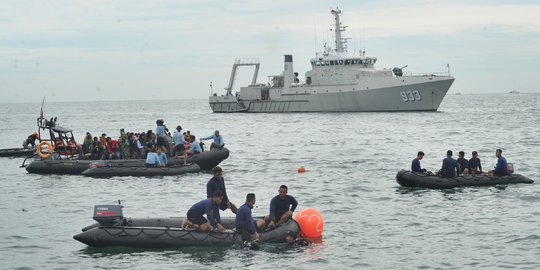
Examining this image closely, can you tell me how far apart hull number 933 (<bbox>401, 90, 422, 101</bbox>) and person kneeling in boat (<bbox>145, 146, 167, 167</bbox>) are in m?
55.6

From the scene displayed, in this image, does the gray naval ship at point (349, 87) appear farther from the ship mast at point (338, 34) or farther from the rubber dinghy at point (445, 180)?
the rubber dinghy at point (445, 180)

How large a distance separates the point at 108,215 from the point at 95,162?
582 inches

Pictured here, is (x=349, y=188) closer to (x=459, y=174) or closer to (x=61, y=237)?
(x=459, y=174)

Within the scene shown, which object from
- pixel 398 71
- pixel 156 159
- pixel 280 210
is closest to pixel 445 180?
pixel 280 210

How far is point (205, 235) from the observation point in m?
18.3

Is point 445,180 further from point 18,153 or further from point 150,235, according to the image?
point 18,153

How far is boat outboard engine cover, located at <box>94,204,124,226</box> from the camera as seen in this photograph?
61.2 feet

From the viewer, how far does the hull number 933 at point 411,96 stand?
8425cm

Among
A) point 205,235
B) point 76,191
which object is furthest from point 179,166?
point 205,235

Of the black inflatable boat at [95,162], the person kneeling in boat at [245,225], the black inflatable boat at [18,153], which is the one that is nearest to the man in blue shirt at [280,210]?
the person kneeling in boat at [245,225]

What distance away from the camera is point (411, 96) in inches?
3354

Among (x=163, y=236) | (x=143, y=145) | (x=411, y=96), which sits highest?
(x=411, y=96)

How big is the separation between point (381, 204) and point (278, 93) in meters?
70.7

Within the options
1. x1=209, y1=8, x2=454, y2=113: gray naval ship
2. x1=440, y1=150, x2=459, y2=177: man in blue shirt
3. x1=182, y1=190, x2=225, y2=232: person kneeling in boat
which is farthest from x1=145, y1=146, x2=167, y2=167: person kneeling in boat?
x1=209, y1=8, x2=454, y2=113: gray naval ship
